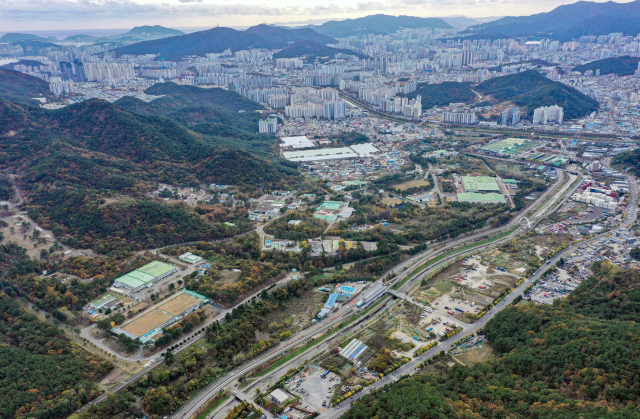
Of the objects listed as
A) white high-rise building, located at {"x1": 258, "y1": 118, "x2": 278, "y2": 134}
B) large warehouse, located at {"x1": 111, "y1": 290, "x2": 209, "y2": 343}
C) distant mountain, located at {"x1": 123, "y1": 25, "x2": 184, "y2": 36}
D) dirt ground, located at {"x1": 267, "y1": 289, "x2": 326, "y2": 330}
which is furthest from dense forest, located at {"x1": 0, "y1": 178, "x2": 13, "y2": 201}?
distant mountain, located at {"x1": 123, "y1": 25, "x2": 184, "y2": 36}

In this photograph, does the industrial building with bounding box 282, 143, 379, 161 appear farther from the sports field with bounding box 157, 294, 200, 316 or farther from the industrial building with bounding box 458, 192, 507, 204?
the sports field with bounding box 157, 294, 200, 316

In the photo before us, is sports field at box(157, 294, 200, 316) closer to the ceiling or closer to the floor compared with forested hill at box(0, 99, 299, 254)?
closer to the floor

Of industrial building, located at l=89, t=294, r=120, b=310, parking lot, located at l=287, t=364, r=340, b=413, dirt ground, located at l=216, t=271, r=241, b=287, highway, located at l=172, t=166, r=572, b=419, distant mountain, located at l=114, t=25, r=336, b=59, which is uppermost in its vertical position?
distant mountain, located at l=114, t=25, r=336, b=59

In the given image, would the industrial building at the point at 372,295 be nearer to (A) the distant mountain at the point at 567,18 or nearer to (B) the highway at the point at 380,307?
(B) the highway at the point at 380,307

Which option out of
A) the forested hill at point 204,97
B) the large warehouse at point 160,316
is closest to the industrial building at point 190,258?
the large warehouse at point 160,316

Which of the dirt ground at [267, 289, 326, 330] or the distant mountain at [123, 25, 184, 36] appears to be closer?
the dirt ground at [267, 289, 326, 330]

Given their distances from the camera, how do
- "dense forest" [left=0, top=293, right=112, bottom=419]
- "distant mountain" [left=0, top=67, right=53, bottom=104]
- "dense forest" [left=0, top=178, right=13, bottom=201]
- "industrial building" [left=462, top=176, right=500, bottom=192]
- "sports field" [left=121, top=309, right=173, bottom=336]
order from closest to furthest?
1. "dense forest" [left=0, top=293, right=112, bottom=419]
2. "sports field" [left=121, top=309, right=173, bottom=336]
3. "dense forest" [left=0, top=178, right=13, bottom=201]
4. "industrial building" [left=462, top=176, right=500, bottom=192]
5. "distant mountain" [left=0, top=67, right=53, bottom=104]
